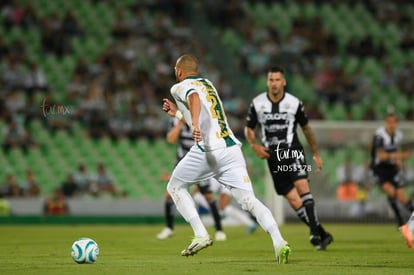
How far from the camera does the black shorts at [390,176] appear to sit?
17.8 m

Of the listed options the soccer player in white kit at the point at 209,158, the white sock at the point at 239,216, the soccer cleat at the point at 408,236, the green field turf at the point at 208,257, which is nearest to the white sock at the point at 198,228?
the soccer player in white kit at the point at 209,158

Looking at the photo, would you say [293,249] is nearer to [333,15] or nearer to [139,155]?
[139,155]

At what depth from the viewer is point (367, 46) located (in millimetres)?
31016

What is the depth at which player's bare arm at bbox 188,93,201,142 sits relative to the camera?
977 cm

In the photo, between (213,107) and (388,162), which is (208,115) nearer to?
(213,107)

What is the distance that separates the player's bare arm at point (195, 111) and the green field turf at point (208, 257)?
1.50m

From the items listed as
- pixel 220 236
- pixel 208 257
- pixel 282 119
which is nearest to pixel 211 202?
pixel 220 236

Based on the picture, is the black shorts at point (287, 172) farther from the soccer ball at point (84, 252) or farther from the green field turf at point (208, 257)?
the soccer ball at point (84, 252)

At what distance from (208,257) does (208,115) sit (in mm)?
1981

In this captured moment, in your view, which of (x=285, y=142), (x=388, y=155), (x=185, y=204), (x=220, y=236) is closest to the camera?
(x=185, y=204)

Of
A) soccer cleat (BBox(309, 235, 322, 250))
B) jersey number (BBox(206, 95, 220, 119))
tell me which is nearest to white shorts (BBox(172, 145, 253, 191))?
jersey number (BBox(206, 95, 220, 119))

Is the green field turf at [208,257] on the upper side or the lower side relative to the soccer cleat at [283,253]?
lower

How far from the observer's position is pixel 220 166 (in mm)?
10352

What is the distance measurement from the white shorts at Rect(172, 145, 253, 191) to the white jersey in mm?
84
